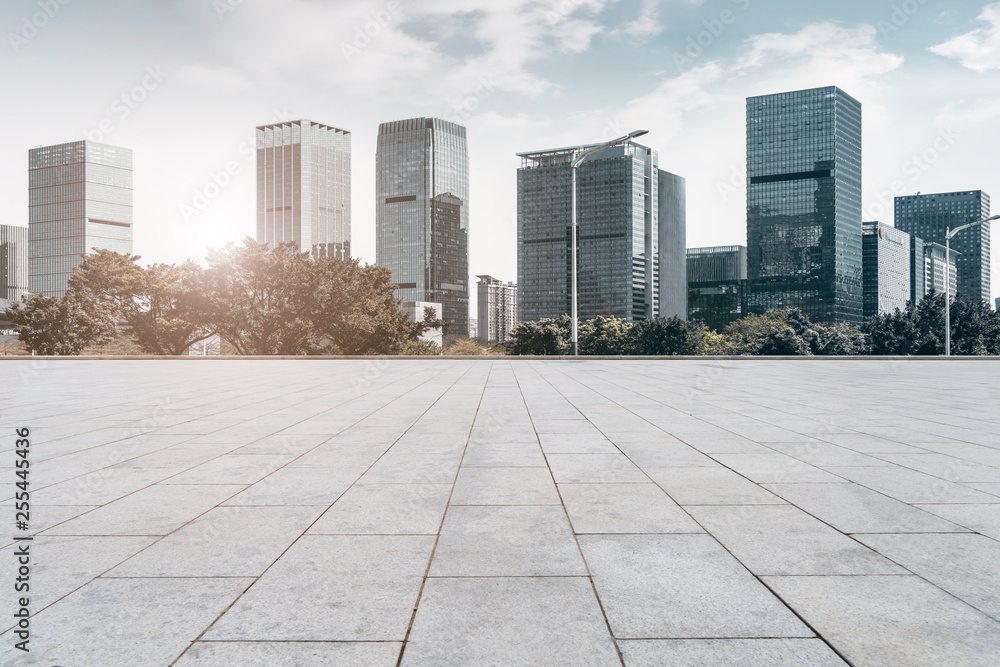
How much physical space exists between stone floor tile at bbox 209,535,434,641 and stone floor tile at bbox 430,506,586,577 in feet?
0.61

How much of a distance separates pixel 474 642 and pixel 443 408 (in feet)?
27.7

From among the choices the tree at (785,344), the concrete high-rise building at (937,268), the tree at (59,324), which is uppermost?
the concrete high-rise building at (937,268)

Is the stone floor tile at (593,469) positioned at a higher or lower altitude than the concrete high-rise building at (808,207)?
lower

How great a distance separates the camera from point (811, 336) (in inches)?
2601

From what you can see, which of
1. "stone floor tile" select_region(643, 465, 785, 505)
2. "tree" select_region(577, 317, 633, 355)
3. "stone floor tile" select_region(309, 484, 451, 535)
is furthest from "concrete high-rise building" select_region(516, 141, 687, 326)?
"stone floor tile" select_region(309, 484, 451, 535)

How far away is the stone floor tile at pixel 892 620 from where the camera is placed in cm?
264

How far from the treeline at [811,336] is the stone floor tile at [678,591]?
5135 centimetres

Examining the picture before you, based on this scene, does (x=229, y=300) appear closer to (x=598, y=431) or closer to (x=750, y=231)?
(x=598, y=431)

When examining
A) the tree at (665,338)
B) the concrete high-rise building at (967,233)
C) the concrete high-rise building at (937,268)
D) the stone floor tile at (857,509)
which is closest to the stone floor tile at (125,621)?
the stone floor tile at (857,509)

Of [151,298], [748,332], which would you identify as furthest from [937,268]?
[151,298]

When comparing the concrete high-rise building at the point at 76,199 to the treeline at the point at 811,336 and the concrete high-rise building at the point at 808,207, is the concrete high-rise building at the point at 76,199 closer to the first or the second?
the treeline at the point at 811,336

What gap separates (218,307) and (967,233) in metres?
180

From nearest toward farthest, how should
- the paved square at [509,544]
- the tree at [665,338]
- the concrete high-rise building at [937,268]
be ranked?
the paved square at [509,544]
the tree at [665,338]
the concrete high-rise building at [937,268]

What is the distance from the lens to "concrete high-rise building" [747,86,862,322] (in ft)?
502
